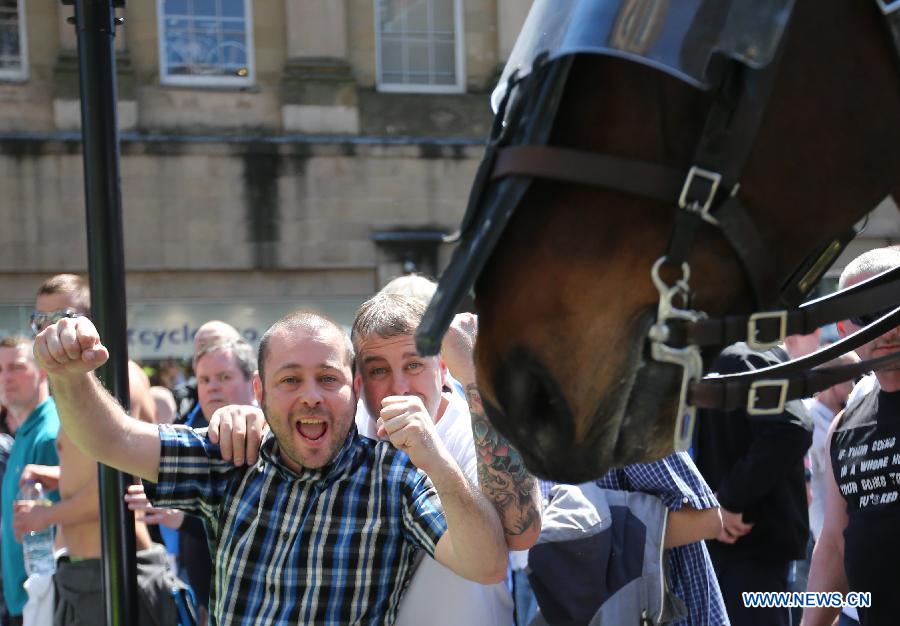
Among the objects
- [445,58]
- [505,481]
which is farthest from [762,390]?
[445,58]

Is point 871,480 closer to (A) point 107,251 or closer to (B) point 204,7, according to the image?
(A) point 107,251

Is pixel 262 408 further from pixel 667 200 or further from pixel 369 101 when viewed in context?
pixel 369 101

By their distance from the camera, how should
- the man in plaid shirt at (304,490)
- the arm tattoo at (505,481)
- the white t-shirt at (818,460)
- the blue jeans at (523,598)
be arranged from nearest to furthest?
the man in plaid shirt at (304,490) → the arm tattoo at (505,481) → the blue jeans at (523,598) → the white t-shirt at (818,460)

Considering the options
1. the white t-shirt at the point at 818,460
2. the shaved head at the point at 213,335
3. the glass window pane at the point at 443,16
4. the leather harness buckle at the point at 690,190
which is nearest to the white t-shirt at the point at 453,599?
the leather harness buckle at the point at 690,190

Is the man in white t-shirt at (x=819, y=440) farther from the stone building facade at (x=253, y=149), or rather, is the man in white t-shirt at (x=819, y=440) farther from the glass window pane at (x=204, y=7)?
the glass window pane at (x=204, y=7)

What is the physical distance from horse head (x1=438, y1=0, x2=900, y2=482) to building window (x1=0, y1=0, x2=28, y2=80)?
Result: 12.9 metres

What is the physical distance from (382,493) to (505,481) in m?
0.33

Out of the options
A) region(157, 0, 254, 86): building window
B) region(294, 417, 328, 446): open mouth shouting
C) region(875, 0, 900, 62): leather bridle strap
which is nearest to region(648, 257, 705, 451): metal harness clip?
region(875, 0, 900, 62): leather bridle strap

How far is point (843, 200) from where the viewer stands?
1735 mm

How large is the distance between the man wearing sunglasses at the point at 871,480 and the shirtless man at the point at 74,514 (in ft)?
7.52

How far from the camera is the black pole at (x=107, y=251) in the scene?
2.80m

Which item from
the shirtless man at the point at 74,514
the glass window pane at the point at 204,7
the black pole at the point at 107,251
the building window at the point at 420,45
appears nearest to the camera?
the black pole at the point at 107,251

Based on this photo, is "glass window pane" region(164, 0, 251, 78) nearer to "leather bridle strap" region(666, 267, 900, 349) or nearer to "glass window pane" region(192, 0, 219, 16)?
"glass window pane" region(192, 0, 219, 16)

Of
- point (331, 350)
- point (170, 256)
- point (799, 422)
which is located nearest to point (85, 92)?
point (331, 350)
